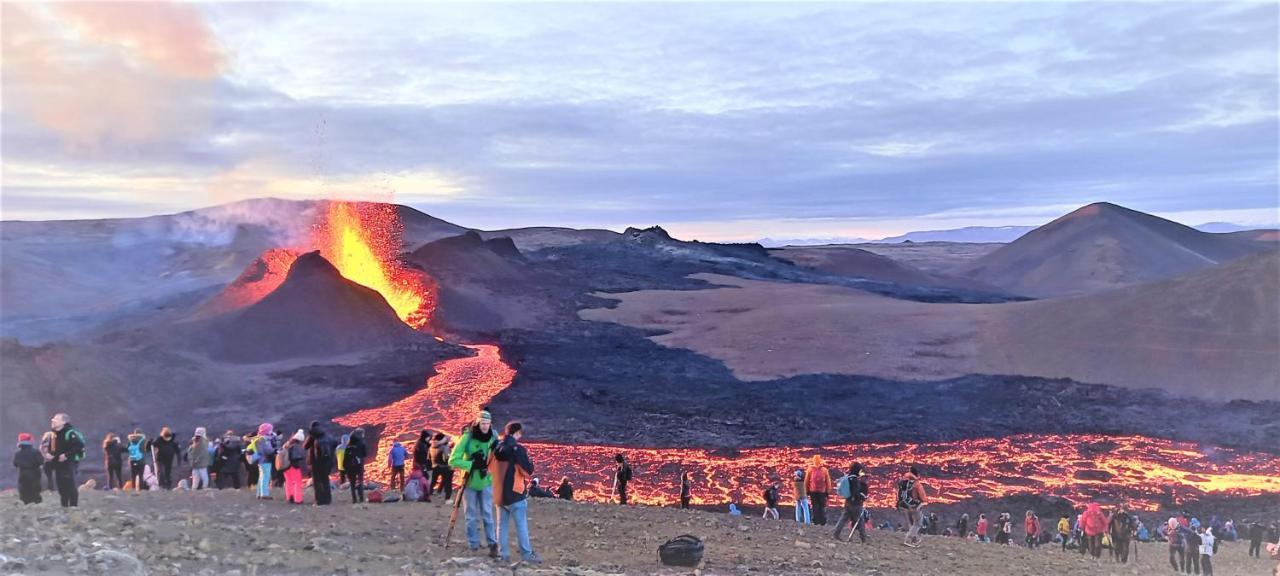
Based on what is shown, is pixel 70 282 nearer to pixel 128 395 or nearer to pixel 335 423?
pixel 128 395

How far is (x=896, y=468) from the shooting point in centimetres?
2511

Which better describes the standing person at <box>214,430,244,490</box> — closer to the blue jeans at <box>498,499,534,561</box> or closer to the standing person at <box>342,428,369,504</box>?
the standing person at <box>342,428,369,504</box>

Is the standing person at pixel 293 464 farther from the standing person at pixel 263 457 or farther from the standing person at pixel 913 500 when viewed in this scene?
the standing person at pixel 913 500

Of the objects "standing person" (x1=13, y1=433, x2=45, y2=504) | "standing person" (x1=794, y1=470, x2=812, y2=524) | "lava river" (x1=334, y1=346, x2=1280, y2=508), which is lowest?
"lava river" (x1=334, y1=346, x2=1280, y2=508)

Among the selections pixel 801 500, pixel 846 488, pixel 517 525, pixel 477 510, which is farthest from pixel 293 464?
pixel 801 500

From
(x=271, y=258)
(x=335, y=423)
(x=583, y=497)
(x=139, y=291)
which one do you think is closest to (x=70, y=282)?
(x=139, y=291)

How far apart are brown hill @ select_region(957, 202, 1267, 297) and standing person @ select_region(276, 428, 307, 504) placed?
311 ft

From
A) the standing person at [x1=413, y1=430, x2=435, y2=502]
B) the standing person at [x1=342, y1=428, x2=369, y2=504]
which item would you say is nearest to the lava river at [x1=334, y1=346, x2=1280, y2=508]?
the standing person at [x1=413, y1=430, x2=435, y2=502]

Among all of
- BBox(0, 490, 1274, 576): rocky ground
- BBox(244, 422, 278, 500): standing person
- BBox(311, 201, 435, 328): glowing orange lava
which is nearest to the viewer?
BBox(0, 490, 1274, 576): rocky ground

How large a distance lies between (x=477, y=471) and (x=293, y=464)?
4.68 m

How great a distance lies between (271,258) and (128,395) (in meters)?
25.1

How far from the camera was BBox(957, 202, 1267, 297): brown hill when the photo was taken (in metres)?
105

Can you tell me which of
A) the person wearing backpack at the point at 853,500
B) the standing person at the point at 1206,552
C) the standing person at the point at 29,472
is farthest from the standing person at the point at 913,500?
the standing person at the point at 29,472

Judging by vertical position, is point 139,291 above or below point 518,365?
above
